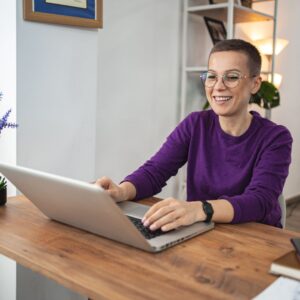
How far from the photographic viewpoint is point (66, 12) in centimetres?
179

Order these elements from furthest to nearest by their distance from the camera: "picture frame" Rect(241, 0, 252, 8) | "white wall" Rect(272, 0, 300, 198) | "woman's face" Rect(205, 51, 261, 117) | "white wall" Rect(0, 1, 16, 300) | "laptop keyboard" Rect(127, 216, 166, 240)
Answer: "white wall" Rect(272, 0, 300, 198)
"picture frame" Rect(241, 0, 252, 8)
"white wall" Rect(0, 1, 16, 300)
"woman's face" Rect(205, 51, 261, 117)
"laptop keyboard" Rect(127, 216, 166, 240)

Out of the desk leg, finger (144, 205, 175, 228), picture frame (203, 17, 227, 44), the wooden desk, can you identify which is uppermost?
picture frame (203, 17, 227, 44)

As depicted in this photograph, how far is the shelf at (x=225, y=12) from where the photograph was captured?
9.73 feet

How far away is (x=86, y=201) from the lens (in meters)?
0.96

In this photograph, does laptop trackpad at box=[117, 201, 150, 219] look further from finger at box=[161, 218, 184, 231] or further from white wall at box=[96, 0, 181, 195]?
white wall at box=[96, 0, 181, 195]

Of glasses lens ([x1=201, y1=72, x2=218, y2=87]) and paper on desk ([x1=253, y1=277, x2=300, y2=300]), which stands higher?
glasses lens ([x1=201, y1=72, x2=218, y2=87])

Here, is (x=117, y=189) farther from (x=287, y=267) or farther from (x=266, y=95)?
(x=266, y=95)

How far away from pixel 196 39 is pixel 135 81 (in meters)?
0.72

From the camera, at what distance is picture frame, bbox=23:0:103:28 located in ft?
5.51

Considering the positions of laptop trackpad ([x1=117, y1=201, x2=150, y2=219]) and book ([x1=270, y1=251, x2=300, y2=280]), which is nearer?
book ([x1=270, y1=251, x2=300, y2=280])

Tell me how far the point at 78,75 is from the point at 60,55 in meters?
0.12

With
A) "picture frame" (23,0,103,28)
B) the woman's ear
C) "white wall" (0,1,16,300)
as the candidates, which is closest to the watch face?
the woman's ear

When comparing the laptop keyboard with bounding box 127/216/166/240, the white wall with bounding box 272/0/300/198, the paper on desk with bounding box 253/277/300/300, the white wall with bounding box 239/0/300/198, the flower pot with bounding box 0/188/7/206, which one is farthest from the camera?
the white wall with bounding box 272/0/300/198

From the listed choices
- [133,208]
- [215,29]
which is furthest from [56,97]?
[215,29]
